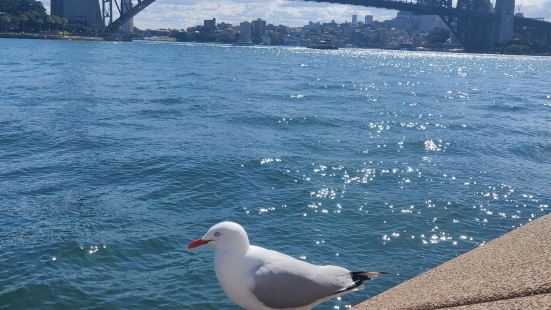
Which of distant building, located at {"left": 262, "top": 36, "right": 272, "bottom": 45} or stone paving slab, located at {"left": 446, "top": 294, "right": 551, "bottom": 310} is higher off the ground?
distant building, located at {"left": 262, "top": 36, "right": 272, "bottom": 45}

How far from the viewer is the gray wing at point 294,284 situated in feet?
9.68

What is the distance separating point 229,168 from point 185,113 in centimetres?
625

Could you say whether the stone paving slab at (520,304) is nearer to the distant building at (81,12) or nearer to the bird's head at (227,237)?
the bird's head at (227,237)

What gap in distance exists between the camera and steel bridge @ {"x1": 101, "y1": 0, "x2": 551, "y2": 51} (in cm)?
8606

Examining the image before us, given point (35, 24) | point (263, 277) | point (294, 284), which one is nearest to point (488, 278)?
point (294, 284)

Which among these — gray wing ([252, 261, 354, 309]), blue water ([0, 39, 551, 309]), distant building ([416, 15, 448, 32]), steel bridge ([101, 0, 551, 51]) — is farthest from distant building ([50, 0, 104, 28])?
gray wing ([252, 261, 354, 309])

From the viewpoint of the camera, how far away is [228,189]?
7.70 metres

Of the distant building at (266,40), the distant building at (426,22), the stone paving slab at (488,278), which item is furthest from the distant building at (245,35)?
the stone paving slab at (488,278)

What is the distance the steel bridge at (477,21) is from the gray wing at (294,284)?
83.9 metres

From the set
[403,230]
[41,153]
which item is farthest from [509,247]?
[41,153]

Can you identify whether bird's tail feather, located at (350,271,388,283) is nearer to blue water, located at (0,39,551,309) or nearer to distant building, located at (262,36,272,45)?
blue water, located at (0,39,551,309)

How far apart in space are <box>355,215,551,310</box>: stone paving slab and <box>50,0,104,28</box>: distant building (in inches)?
3853

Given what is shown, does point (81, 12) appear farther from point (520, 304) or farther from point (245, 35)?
point (520, 304)

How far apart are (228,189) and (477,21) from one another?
9505 cm
